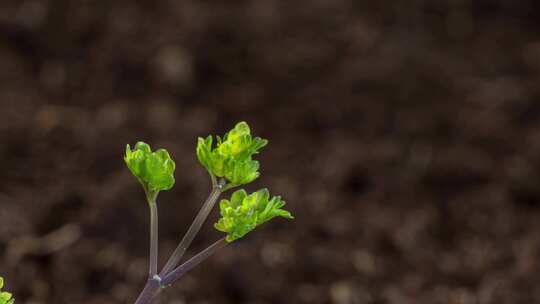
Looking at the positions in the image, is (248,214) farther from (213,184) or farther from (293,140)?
(293,140)

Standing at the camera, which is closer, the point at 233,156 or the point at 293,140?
the point at 233,156

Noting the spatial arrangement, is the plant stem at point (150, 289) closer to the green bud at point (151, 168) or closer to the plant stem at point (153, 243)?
the plant stem at point (153, 243)

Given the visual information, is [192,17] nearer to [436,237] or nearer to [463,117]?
[463,117]

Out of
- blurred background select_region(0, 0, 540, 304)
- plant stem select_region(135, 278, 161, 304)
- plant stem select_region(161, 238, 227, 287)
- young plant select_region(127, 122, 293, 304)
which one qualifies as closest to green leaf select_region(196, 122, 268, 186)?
young plant select_region(127, 122, 293, 304)

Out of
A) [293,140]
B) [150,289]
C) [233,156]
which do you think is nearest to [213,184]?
[233,156]

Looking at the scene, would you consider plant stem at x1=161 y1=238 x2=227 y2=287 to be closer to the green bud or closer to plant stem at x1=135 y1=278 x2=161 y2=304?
plant stem at x1=135 y1=278 x2=161 y2=304
